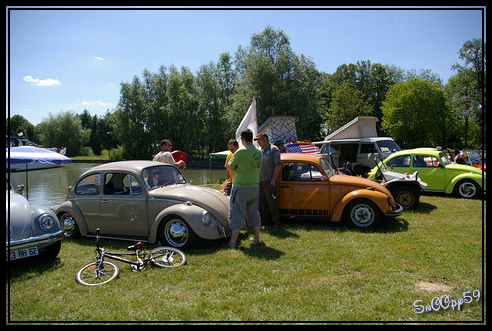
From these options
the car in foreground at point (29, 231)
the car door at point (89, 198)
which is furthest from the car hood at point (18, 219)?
the car door at point (89, 198)

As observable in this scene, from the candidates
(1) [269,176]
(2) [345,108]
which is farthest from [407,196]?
(2) [345,108]

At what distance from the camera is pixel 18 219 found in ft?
15.3

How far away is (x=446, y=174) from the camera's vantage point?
10.5 meters

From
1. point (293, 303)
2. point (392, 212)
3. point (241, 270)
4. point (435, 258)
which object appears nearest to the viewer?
point (293, 303)

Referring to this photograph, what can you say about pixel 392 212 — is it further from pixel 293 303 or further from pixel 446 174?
pixel 446 174

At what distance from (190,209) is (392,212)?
4152 millimetres

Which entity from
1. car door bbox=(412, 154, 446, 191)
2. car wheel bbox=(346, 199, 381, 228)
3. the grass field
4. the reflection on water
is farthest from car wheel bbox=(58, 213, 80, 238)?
car door bbox=(412, 154, 446, 191)

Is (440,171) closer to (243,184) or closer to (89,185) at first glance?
(243,184)

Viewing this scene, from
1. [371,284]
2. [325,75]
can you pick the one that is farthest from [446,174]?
[325,75]

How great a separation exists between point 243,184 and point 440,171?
8100mm

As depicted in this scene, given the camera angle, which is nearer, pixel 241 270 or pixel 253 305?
pixel 253 305

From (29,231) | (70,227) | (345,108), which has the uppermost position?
(345,108)

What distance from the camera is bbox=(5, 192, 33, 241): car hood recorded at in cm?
449

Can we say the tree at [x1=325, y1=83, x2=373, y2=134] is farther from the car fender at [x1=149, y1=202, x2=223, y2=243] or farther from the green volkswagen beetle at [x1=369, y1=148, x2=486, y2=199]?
the car fender at [x1=149, y1=202, x2=223, y2=243]
